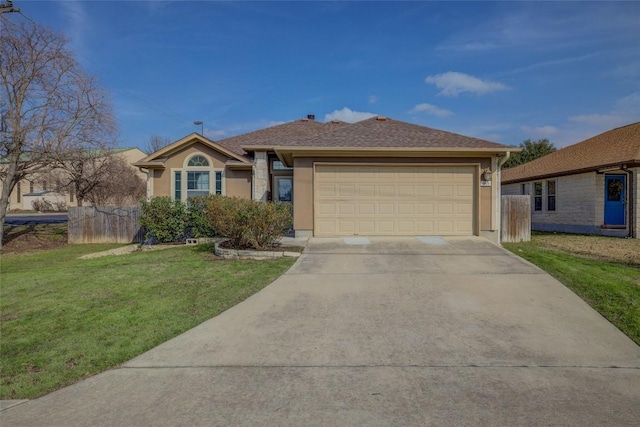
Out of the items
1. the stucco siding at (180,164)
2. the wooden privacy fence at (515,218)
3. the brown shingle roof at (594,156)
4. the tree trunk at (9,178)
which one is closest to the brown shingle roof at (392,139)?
the wooden privacy fence at (515,218)

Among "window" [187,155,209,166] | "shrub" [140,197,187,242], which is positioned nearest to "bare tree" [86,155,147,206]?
"window" [187,155,209,166]

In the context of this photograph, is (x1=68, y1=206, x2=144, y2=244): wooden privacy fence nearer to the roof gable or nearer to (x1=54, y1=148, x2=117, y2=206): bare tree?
(x1=54, y1=148, x2=117, y2=206): bare tree

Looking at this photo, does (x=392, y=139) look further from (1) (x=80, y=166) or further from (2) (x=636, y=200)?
(1) (x=80, y=166)

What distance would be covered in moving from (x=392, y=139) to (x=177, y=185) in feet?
28.9

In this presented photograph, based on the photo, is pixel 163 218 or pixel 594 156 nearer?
pixel 163 218

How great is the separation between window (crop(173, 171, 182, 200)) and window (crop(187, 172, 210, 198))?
1.05 feet

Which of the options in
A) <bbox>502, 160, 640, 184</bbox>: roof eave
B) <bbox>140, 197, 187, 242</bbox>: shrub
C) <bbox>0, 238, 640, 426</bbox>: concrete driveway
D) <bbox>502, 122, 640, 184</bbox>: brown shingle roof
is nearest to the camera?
<bbox>0, 238, 640, 426</bbox>: concrete driveway

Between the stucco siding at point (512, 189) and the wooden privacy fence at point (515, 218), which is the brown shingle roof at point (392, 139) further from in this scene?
the stucco siding at point (512, 189)

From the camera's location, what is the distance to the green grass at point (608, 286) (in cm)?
543

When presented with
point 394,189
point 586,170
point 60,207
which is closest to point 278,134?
point 394,189

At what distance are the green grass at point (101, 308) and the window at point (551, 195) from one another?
1667cm

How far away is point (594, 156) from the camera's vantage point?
→ 18.1 m

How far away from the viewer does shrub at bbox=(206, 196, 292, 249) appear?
9.87m

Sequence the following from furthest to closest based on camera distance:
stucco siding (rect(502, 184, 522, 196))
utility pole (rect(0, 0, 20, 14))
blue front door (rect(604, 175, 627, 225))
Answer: stucco siding (rect(502, 184, 522, 196))
blue front door (rect(604, 175, 627, 225))
utility pole (rect(0, 0, 20, 14))
